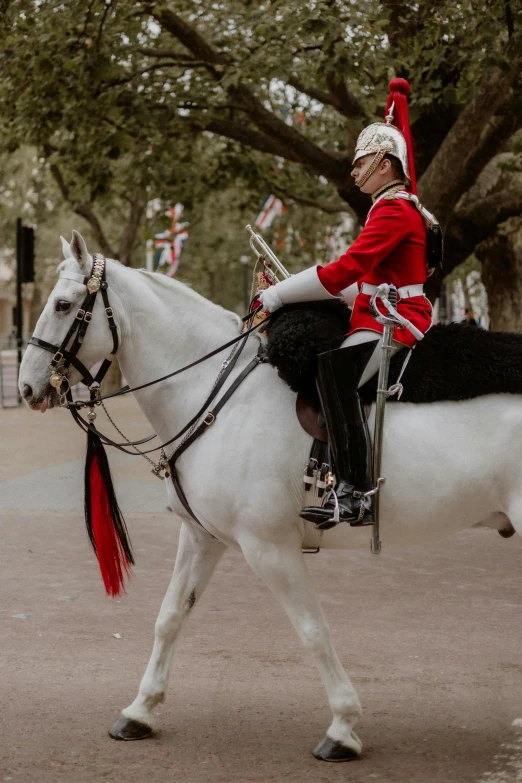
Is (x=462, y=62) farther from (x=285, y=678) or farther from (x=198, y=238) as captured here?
(x=198, y=238)

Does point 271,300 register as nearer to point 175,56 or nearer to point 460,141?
point 460,141

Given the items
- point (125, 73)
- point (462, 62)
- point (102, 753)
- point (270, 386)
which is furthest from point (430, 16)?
point (102, 753)

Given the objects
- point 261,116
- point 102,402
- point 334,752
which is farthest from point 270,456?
point 261,116

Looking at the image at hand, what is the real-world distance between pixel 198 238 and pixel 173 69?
862 inches

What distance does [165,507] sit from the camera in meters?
10.8

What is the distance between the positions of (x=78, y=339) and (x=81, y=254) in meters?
0.36

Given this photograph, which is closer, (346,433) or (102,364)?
(346,433)

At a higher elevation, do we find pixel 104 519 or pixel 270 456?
pixel 270 456

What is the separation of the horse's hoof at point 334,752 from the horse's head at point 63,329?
1.83 metres

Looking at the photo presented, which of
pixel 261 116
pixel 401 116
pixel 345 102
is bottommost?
pixel 401 116

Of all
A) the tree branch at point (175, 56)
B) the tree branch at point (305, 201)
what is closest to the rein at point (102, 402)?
the tree branch at point (175, 56)

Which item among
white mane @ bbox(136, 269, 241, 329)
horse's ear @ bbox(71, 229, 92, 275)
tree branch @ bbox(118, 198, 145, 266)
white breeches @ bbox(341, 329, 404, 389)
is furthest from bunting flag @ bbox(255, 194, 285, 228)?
white breeches @ bbox(341, 329, 404, 389)

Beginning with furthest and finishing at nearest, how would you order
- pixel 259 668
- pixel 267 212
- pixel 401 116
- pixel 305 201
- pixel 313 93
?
pixel 267 212
pixel 305 201
pixel 313 93
pixel 259 668
pixel 401 116

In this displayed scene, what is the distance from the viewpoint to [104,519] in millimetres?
4859
